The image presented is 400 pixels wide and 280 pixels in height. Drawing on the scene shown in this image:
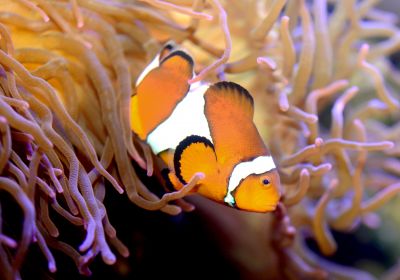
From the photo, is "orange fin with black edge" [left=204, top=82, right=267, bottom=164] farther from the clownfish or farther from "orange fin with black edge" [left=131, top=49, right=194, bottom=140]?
"orange fin with black edge" [left=131, top=49, right=194, bottom=140]

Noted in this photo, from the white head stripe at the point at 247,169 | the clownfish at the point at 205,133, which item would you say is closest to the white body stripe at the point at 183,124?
the clownfish at the point at 205,133

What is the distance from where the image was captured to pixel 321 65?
1554 millimetres

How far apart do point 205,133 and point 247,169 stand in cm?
13

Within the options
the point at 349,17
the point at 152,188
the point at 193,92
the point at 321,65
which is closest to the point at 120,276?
the point at 152,188

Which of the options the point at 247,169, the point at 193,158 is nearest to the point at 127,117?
Answer: the point at 193,158

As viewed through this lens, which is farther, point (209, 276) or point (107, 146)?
point (209, 276)

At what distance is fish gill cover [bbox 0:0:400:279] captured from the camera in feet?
3.42

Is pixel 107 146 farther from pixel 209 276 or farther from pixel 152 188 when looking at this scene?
pixel 209 276

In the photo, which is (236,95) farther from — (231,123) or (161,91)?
(161,91)

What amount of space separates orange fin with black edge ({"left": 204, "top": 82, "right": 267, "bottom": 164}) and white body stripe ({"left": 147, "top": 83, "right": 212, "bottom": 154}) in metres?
0.02

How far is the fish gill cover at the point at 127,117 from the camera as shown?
1.04 m

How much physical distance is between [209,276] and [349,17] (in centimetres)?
112

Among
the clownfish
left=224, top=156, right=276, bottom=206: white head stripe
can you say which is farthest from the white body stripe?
left=224, top=156, right=276, bottom=206: white head stripe

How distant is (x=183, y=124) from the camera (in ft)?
3.70
